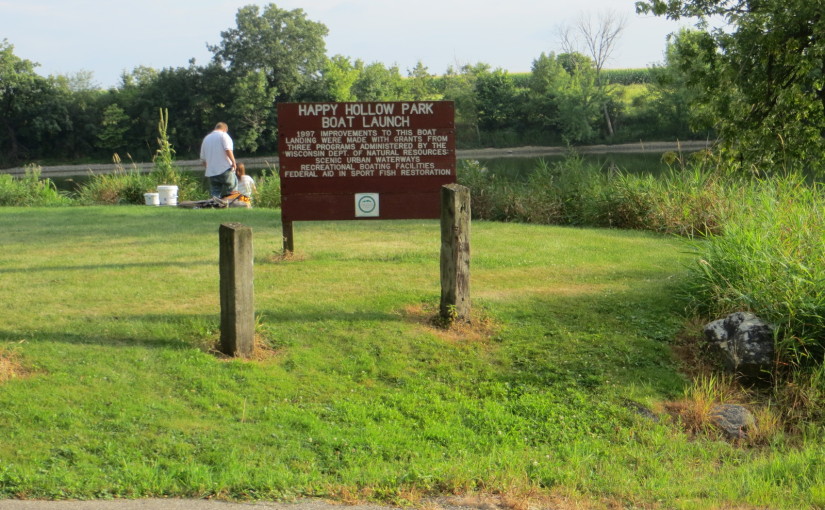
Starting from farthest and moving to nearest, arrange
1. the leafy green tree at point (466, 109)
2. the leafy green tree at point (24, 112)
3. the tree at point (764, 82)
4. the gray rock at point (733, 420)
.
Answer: the leafy green tree at point (466, 109) < the leafy green tree at point (24, 112) < the tree at point (764, 82) < the gray rock at point (733, 420)

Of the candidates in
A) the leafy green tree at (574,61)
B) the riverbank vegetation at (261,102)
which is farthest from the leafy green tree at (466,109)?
the leafy green tree at (574,61)

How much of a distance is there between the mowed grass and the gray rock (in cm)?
26

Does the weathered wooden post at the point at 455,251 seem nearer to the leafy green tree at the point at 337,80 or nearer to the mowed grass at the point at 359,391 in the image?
the mowed grass at the point at 359,391

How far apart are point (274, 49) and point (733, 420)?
203 ft

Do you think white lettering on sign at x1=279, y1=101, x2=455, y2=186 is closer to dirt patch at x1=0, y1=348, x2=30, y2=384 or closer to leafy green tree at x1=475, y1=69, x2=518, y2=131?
dirt patch at x1=0, y1=348, x2=30, y2=384

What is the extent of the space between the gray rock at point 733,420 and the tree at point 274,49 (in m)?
60.2

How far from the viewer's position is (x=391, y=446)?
551 centimetres

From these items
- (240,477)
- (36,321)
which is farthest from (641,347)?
(36,321)

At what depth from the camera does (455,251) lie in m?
7.65

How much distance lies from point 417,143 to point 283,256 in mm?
2099

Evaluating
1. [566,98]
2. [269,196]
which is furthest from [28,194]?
[566,98]

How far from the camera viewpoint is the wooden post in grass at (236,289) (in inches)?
263

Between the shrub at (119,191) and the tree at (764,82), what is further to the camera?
the shrub at (119,191)

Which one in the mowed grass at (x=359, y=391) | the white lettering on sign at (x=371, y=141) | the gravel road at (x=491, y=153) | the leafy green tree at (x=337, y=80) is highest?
the leafy green tree at (x=337, y=80)
